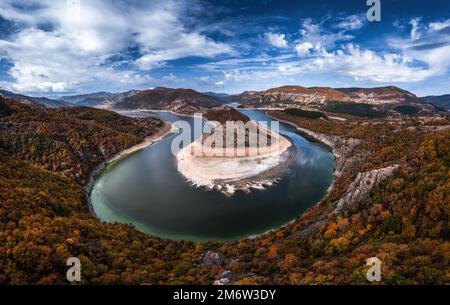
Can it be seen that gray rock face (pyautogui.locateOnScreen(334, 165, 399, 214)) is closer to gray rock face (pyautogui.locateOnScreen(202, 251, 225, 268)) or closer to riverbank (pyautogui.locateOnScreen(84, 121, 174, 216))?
gray rock face (pyautogui.locateOnScreen(202, 251, 225, 268))

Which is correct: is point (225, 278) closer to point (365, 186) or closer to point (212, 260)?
point (212, 260)

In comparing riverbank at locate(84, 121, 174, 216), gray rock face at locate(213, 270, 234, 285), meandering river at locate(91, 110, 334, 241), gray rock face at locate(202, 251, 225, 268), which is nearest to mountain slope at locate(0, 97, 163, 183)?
riverbank at locate(84, 121, 174, 216)

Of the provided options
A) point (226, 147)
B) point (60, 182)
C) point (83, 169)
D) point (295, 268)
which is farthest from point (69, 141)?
point (295, 268)

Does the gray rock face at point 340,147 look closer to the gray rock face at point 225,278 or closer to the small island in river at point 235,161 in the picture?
the small island in river at point 235,161

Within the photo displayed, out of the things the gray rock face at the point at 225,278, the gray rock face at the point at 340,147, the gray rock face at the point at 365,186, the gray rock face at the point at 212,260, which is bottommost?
the gray rock face at the point at 212,260

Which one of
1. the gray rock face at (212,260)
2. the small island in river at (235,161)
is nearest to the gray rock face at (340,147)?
the small island in river at (235,161)
